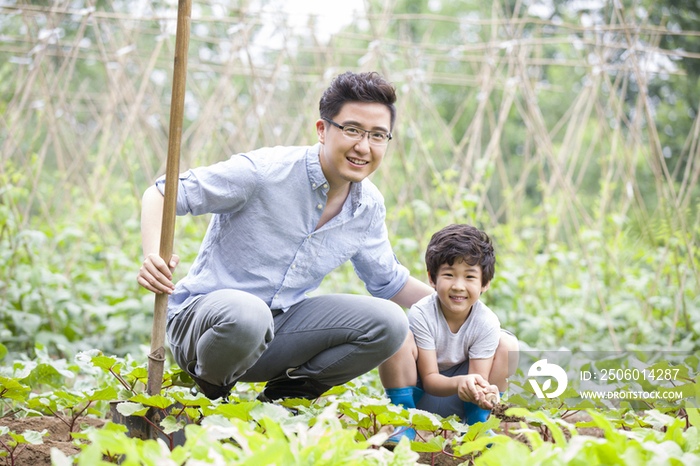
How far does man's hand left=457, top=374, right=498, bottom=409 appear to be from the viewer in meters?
1.46

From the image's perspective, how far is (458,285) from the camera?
1.66 m

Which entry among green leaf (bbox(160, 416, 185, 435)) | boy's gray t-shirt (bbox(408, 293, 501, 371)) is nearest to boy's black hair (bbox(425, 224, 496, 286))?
boy's gray t-shirt (bbox(408, 293, 501, 371))

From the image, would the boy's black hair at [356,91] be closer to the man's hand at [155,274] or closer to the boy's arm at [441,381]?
the man's hand at [155,274]

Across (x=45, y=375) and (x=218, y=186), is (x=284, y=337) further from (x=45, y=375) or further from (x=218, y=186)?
(x=45, y=375)

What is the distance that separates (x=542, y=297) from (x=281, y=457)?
131 inches

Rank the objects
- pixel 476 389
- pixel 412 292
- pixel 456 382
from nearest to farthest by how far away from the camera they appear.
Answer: pixel 476 389 → pixel 456 382 → pixel 412 292

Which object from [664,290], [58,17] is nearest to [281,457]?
[664,290]

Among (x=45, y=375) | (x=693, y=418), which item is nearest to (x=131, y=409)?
(x=45, y=375)

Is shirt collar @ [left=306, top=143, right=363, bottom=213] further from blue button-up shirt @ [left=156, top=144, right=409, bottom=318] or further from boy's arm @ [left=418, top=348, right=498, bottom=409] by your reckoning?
boy's arm @ [left=418, top=348, right=498, bottom=409]

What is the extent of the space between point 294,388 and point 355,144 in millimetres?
796

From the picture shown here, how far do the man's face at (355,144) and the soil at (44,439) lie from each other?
1039 millimetres

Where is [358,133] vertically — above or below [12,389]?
above

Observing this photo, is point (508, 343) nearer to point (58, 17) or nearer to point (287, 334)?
point (287, 334)

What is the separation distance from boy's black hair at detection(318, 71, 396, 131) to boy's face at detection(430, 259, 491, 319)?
53 centimetres
